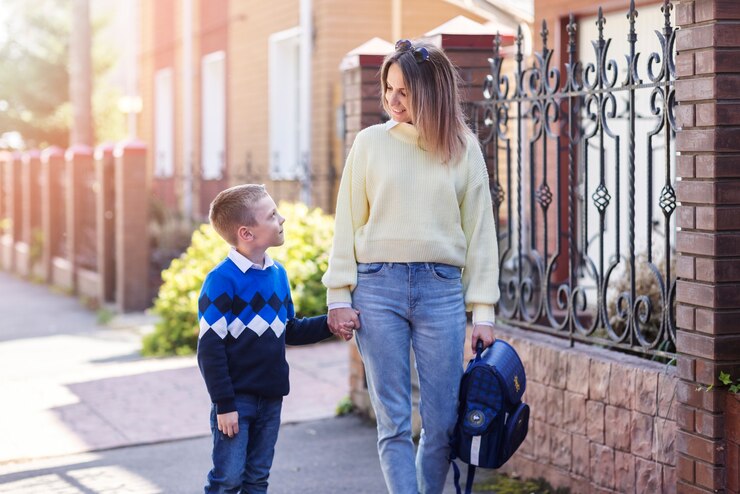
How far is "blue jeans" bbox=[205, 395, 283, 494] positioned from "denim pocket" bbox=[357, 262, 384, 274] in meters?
0.54

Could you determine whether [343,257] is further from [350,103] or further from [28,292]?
[28,292]

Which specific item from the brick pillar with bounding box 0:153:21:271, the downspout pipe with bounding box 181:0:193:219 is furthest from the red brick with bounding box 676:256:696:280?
the brick pillar with bounding box 0:153:21:271

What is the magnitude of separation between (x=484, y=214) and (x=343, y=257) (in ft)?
1.63

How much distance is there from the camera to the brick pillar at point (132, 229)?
40.6 ft

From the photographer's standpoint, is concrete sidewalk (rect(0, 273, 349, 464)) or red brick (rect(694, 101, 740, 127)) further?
concrete sidewalk (rect(0, 273, 349, 464))

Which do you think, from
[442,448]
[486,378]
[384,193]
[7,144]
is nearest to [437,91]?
[384,193]

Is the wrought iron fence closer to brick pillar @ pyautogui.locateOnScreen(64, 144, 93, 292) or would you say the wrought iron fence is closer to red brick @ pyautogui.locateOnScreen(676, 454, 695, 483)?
red brick @ pyautogui.locateOnScreen(676, 454, 695, 483)

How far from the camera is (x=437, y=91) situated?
376cm

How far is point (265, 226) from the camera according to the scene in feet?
12.7

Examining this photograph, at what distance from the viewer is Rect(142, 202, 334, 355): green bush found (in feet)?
29.1

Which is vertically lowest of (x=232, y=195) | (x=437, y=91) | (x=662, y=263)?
(x=662, y=263)

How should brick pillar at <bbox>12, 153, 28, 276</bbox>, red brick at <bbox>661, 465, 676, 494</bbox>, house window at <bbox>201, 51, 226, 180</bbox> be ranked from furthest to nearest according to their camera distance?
brick pillar at <bbox>12, 153, 28, 276</bbox> → house window at <bbox>201, 51, 226, 180</bbox> → red brick at <bbox>661, 465, 676, 494</bbox>

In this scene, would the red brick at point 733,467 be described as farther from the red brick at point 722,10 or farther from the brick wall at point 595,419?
the red brick at point 722,10

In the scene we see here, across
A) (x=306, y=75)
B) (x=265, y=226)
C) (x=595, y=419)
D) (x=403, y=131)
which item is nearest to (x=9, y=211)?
(x=306, y=75)
